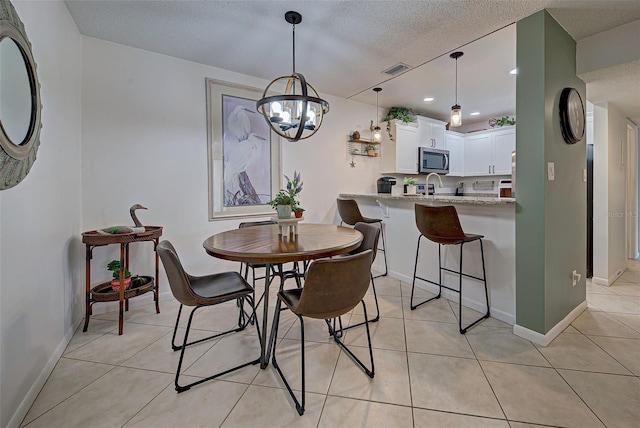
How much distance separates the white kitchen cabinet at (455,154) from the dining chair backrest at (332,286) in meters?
4.66

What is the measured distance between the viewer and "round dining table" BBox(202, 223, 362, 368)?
4.83ft

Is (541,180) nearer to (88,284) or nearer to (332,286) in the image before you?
(332,286)

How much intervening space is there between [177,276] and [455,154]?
5414 millimetres

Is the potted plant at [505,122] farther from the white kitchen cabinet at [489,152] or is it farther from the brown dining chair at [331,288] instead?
the brown dining chair at [331,288]

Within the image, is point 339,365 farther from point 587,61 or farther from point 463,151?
point 463,151

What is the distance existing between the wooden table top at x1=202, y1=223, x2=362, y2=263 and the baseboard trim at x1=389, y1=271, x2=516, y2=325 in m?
1.41

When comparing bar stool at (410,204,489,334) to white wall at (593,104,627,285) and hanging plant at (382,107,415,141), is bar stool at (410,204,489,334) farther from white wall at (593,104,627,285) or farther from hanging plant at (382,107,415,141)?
hanging plant at (382,107,415,141)

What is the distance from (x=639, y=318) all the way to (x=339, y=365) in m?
2.62

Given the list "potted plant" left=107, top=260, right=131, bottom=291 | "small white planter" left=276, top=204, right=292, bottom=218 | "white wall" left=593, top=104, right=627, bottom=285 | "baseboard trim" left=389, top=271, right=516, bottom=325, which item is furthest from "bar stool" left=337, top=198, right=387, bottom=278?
"white wall" left=593, top=104, right=627, bottom=285

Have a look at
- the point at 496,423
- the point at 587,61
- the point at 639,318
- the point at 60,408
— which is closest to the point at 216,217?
the point at 60,408

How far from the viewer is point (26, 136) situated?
1419 millimetres

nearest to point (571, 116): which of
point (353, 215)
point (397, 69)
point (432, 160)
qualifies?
point (397, 69)

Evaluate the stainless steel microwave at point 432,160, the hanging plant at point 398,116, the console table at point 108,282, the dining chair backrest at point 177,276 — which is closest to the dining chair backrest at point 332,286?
the dining chair backrest at point 177,276

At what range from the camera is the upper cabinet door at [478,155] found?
5.15 metres
